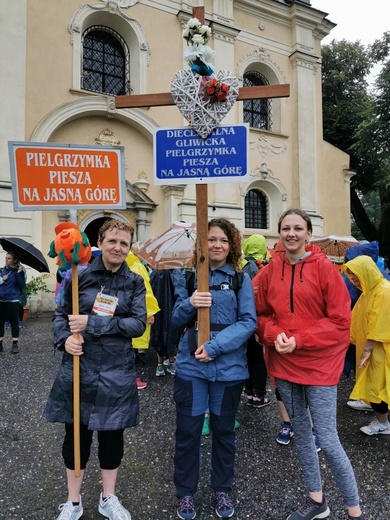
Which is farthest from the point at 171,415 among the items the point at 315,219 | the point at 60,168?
the point at 315,219

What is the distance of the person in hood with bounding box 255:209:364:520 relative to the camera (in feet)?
7.11

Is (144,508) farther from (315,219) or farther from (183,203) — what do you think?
(315,219)

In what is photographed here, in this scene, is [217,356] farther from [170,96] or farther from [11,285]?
[11,285]

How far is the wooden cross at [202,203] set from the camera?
7.51 ft

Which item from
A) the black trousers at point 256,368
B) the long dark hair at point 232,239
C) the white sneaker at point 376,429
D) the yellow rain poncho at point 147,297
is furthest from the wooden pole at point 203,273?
the white sneaker at point 376,429

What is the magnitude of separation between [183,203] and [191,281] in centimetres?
1055

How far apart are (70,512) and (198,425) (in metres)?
0.93

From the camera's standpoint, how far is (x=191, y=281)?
8.27 ft

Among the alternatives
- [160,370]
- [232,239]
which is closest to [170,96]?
[232,239]

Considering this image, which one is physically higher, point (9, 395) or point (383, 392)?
point (383, 392)

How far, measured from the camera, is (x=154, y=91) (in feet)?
42.5

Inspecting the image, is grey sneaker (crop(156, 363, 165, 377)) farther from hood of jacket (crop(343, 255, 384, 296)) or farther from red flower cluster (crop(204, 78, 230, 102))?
red flower cluster (crop(204, 78, 230, 102))

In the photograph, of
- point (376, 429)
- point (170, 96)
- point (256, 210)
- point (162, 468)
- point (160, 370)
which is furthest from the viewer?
point (256, 210)

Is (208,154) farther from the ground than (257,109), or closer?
closer
